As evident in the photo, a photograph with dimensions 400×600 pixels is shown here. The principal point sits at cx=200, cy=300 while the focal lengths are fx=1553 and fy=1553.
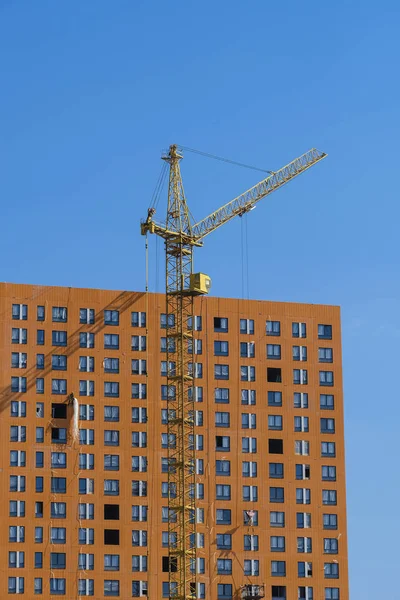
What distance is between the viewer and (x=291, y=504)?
195 metres

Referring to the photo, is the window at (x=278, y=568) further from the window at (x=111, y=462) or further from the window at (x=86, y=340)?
the window at (x=86, y=340)

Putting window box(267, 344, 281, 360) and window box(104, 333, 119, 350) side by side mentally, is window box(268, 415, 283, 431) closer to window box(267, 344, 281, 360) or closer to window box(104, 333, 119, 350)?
window box(267, 344, 281, 360)

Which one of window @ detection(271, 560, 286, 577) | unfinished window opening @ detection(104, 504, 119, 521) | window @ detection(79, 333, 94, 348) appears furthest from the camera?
window @ detection(271, 560, 286, 577)

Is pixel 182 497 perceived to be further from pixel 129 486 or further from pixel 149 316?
pixel 149 316

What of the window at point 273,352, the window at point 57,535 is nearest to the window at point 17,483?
the window at point 57,535

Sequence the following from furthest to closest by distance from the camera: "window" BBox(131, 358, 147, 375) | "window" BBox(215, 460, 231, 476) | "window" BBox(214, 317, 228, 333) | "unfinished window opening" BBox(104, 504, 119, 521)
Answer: "window" BBox(214, 317, 228, 333) < "window" BBox(215, 460, 231, 476) < "window" BBox(131, 358, 147, 375) < "unfinished window opening" BBox(104, 504, 119, 521)

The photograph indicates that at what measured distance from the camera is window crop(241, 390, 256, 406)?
195875mm

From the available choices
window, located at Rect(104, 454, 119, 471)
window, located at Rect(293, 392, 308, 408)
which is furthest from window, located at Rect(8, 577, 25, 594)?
window, located at Rect(293, 392, 308, 408)

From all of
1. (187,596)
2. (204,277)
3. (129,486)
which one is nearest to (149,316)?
(204,277)

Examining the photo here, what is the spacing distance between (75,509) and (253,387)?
28087mm

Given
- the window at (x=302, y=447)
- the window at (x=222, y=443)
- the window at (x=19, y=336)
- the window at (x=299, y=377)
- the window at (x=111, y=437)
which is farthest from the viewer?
the window at (x=299, y=377)

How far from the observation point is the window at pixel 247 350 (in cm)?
19675

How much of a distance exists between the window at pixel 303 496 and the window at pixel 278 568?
807cm

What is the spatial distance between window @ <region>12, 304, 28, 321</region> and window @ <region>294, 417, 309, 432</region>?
3720 cm
